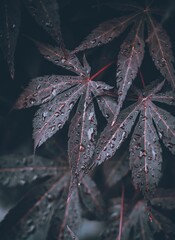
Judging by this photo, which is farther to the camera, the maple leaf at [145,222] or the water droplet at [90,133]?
the maple leaf at [145,222]

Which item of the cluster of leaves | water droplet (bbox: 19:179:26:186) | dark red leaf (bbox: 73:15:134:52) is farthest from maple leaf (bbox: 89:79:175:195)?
water droplet (bbox: 19:179:26:186)

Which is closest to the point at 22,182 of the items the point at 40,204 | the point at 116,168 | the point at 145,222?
the point at 40,204

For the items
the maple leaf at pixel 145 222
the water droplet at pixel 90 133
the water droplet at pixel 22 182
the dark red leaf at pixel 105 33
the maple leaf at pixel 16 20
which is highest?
the maple leaf at pixel 16 20

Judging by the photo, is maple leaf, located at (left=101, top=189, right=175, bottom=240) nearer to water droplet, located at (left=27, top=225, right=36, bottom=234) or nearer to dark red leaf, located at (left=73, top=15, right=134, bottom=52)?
water droplet, located at (left=27, top=225, right=36, bottom=234)

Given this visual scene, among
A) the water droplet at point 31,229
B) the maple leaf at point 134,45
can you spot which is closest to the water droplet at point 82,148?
the maple leaf at point 134,45

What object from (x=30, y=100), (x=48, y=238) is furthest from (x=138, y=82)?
(x=48, y=238)

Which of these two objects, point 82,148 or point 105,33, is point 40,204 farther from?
point 105,33

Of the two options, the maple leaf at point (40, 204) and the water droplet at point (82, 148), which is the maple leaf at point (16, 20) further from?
the maple leaf at point (40, 204)
